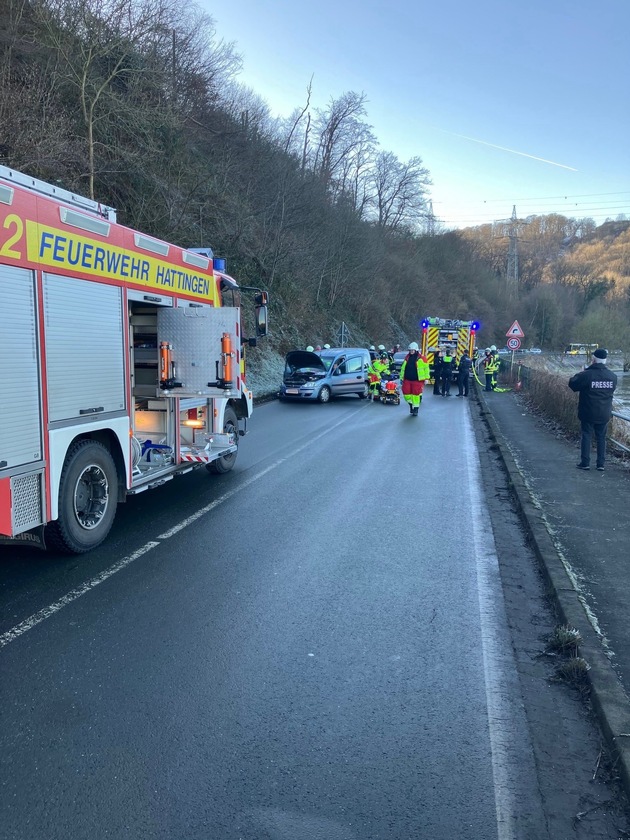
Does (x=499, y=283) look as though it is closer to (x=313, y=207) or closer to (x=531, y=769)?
(x=313, y=207)

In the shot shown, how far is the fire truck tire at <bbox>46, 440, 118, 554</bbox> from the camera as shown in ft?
18.9

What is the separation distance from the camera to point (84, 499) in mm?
6215

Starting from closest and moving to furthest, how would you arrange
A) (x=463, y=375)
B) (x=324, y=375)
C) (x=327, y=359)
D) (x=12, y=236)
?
1. (x=12, y=236)
2. (x=324, y=375)
3. (x=327, y=359)
4. (x=463, y=375)

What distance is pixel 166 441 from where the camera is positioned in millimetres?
8234

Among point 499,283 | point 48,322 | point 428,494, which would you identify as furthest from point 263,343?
point 499,283

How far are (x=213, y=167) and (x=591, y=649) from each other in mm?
28510

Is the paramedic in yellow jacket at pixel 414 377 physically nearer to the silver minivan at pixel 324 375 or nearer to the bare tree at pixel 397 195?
the silver minivan at pixel 324 375

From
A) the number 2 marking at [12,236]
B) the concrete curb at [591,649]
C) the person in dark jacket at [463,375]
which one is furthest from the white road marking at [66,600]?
the person in dark jacket at [463,375]

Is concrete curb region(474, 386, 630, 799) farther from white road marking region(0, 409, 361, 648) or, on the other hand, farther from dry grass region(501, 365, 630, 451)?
dry grass region(501, 365, 630, 451)

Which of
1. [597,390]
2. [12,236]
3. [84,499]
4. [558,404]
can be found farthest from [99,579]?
[558,404]

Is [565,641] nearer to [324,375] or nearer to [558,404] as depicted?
[558,404]

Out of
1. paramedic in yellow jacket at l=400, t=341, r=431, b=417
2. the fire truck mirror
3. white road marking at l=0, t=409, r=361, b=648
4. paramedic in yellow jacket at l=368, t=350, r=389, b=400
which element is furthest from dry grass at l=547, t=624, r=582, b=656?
paramedic in yellow jacket at l=368, t=350, r=389, b=400

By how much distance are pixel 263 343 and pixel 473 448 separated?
1678cm

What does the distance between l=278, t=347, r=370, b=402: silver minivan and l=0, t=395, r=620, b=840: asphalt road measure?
45.5 ft
